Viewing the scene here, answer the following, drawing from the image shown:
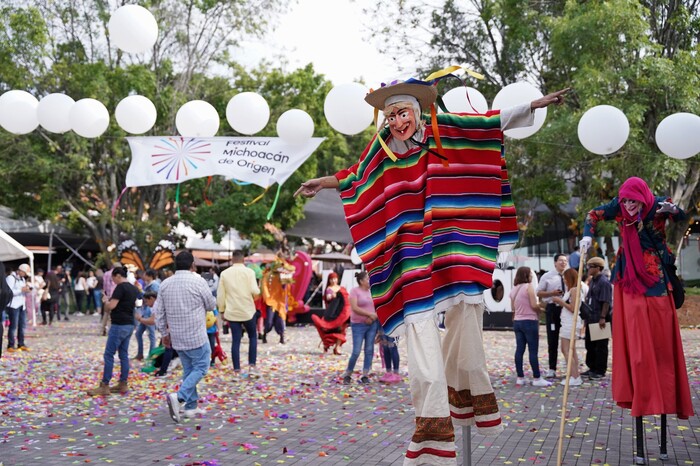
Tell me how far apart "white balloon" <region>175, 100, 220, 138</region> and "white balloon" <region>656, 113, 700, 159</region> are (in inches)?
238

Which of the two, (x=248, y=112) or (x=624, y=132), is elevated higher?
(x=248, y=112)

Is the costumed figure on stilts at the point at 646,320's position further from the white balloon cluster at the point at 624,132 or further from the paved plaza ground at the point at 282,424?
the white balloon cluster at the point at 624,132

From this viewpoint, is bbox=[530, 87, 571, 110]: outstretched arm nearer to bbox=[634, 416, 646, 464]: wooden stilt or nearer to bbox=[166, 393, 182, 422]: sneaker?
bbox=[634, 416, 646, 464]: wooden stilt

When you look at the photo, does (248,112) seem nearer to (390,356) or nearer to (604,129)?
(390,356)

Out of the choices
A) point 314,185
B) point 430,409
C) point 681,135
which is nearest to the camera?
point 430,409

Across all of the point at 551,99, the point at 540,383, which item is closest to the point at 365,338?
the point at 540,383

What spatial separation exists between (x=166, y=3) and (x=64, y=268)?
11.6 metres

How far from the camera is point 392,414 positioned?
8086 millimetres

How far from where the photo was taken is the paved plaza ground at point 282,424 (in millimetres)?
6074

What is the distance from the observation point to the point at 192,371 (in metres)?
8.06

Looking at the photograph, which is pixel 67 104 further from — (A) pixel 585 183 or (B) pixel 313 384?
(A) pixel 585 183

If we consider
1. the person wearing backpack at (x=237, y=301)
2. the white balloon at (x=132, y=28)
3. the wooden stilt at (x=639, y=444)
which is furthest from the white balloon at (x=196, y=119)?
the wooden stilt at (x=639, y=444)

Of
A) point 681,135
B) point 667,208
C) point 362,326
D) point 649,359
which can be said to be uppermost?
point 681,135

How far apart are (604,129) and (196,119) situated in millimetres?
5490
